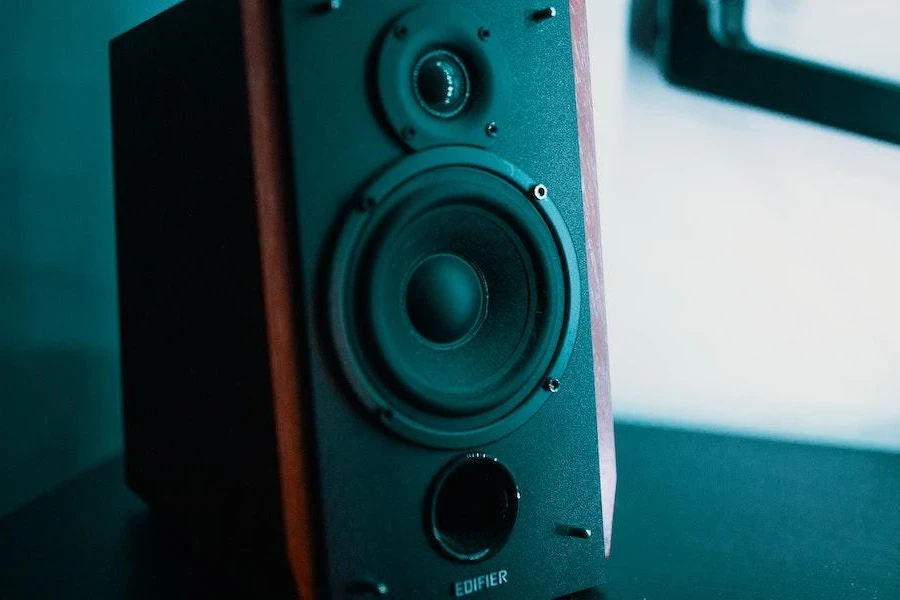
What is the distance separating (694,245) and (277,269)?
0.62 m

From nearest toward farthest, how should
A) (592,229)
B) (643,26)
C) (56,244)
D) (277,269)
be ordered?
(277,269)
(592,229)
(56,244)
(643,26)

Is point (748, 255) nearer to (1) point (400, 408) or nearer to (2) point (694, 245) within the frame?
(2) point (694, 245)

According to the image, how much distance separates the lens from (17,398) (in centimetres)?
74

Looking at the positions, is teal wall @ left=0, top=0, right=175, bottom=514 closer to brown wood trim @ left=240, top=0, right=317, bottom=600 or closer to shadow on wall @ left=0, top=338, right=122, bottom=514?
shadow on wall @ left=0, top=338, right=122, bottom=514

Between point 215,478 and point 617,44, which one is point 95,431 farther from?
point 617,44

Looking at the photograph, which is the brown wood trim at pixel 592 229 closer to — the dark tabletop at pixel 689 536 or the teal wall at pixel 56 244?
the dark tabletop at pixel 689 536

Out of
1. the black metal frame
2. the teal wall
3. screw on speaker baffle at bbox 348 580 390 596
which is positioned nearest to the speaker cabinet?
screw on speaker baffle at bbox 348 580 390 596

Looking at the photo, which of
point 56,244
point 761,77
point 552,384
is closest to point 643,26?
point 761,77

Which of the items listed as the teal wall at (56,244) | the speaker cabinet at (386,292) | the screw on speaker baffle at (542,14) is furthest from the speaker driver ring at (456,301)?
the teal wall at (56,244)

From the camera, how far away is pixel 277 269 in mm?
475

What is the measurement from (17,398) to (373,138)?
452mm

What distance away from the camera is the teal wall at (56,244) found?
28.8 inches

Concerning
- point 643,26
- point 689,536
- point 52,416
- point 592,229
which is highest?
point 643,26

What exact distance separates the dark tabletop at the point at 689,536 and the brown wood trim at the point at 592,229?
0.08m
